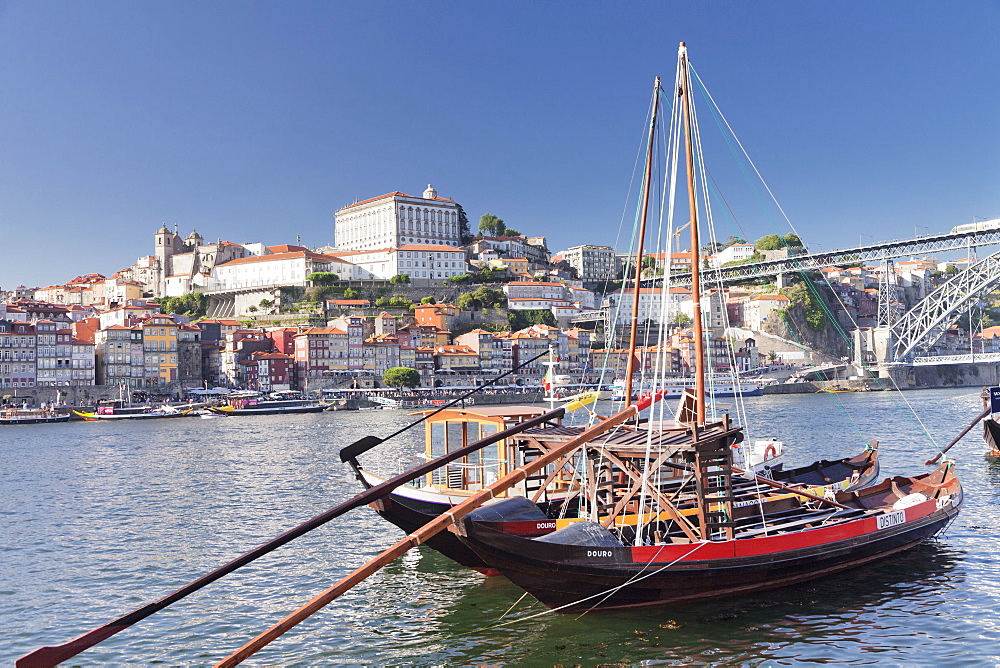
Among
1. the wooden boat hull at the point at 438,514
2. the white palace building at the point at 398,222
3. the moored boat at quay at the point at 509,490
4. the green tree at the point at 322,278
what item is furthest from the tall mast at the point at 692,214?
the white palace building at the point at 398,222

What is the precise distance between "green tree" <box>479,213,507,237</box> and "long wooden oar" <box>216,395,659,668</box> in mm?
108012

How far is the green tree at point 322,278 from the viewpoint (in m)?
87.2

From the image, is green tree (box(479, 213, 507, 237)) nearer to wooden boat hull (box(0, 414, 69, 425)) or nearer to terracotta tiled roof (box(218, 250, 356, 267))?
terracotta tiled roof (box(218, 250, 356, 267))

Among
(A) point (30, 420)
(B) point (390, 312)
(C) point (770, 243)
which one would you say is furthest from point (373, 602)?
(C) point (770, 243)

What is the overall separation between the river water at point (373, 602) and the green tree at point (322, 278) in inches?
2606

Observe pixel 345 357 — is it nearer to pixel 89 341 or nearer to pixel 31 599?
pixel 89 341

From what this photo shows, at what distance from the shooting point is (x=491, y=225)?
11688 cm

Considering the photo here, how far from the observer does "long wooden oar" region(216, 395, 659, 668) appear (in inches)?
276

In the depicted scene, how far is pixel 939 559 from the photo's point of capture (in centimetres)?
1240

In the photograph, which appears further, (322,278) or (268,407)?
(322,278)

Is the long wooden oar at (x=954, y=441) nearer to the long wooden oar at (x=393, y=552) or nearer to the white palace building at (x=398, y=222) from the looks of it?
the long wooden oar at (x=393, y=552)

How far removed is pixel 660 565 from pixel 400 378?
6263cm

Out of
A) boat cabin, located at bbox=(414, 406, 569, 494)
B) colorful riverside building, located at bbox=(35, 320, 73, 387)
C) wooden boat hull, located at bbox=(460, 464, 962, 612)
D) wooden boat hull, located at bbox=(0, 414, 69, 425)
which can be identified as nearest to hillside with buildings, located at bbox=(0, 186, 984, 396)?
colorful riverside building, located at bbox=(35, 320, 73, 387)

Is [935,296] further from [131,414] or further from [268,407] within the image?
[131,414]
